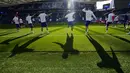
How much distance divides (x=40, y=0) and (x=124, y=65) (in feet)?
189

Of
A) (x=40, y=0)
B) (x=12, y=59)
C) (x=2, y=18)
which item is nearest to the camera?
(x=12, y=59)

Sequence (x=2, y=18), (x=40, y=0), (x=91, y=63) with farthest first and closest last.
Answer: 1. (x=40, y=0)
2. (x=2, y=18)
3. (x=91, y=63)

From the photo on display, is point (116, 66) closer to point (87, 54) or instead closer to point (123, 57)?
point (123, 57)

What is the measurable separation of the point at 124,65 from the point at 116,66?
12.4 inches

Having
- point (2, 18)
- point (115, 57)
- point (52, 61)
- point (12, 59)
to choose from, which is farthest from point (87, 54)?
point (2, 18)

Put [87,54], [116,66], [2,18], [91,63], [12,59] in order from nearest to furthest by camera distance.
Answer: [116,66], [91,63], [12,59], [87,54], [2,18]

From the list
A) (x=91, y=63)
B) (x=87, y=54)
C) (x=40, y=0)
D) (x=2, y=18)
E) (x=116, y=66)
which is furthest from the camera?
(x=40, y=0)

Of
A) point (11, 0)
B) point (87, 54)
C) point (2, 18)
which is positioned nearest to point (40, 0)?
point (11, 0)

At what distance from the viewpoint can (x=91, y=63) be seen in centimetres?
718

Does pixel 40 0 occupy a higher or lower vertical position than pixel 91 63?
higher

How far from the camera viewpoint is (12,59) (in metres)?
7.97

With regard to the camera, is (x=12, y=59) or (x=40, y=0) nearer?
(x=12, y=59)

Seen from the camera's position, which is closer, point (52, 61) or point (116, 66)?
point (116, 66)

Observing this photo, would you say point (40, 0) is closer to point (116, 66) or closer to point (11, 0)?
point (11, 0)
